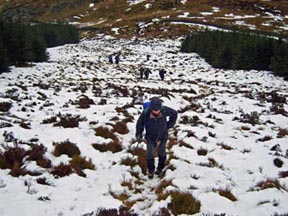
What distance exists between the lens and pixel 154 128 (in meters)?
7.78

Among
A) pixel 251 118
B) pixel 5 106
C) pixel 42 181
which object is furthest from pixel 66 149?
pixel 251 118

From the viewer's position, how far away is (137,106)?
1551cm

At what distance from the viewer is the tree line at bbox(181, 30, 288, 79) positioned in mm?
34237

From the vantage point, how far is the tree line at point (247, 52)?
1348 inches

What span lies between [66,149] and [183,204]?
3.81 metres

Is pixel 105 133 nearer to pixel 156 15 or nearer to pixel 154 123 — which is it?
pixel 154 123

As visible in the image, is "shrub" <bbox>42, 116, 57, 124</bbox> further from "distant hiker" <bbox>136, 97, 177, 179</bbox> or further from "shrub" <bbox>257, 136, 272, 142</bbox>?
"shrub" <bbox>257, 136, 272, 142</bbox>

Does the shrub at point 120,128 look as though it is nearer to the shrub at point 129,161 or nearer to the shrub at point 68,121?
the shrub at point 68,121

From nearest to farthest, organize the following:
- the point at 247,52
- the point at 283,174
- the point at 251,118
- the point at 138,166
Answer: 1. the point at 283,174
2. the point at 138,166
3. the point at 251,118
4. the point at 247,52

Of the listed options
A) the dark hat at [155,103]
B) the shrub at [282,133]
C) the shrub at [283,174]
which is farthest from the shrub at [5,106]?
the shrub at [282,133]

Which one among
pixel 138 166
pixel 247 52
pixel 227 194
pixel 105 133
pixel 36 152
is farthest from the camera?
pixel 247 52

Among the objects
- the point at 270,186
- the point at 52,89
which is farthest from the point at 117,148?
the point at 52,89

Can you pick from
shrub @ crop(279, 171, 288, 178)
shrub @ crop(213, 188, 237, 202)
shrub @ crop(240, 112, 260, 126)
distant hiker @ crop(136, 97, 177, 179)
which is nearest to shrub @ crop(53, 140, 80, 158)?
distant hiker @ crop(136, 97, 177, 179)

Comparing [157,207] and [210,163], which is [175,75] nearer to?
[210,163]
